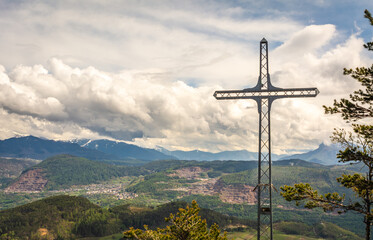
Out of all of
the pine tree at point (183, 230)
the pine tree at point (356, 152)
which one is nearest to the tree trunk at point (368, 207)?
the pine tree at point (356, 152)

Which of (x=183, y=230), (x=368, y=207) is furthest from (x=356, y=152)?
(x=183, y=230)

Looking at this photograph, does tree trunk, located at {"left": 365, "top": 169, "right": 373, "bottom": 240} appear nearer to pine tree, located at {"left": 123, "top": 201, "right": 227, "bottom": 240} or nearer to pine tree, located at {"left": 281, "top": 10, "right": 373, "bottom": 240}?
pine tree, located at {"left": 281, "top": 10, "right": 373, "bottom": 240}

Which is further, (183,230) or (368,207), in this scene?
(183,230)

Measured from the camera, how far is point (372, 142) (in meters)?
25.5

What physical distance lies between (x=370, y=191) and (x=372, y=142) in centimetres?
454

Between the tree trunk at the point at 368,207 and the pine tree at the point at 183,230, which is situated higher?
the tree trunk at the point at 368,207

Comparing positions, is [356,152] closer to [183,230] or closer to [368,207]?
[368,207]

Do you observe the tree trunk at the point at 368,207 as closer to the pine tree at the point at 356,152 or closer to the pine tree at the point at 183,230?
the pine tree at the point at 356,152

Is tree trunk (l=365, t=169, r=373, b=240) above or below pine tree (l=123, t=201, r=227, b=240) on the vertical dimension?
above

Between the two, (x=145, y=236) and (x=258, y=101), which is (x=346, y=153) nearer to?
(x=258, y=101)

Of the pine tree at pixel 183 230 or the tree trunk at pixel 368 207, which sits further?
the pine tree at pixel 183 230

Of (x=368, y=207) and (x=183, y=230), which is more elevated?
(x=368, y=207)

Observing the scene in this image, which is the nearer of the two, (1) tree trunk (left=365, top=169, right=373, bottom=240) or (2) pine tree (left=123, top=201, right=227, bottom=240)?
(1) tree trunk (left=365, top=169, right=373, bottom=240)

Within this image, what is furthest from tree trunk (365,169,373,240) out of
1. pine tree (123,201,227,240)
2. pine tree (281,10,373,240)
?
pine tree (123,201,227,240)
